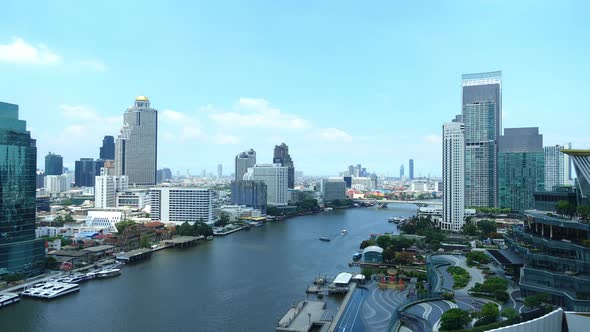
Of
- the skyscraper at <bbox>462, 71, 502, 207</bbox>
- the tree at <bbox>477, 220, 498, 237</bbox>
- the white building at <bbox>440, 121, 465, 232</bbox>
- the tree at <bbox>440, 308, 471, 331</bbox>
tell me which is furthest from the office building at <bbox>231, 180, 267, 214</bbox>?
the tree at <bbox>440, 308, 471, 331</bbox>

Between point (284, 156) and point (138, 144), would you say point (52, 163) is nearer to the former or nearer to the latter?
point (138, 144)

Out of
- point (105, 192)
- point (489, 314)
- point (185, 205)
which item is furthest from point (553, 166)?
point (105, 192)

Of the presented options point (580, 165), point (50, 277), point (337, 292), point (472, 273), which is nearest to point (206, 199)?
point (50, 277)

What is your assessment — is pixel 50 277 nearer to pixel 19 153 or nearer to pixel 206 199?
pixel 19 153

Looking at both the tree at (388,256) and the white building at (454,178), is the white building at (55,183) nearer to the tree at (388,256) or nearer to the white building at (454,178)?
the white building at (454,178)

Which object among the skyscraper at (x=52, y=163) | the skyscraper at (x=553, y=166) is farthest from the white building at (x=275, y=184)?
the skyscraper at (x=52, y=163)
